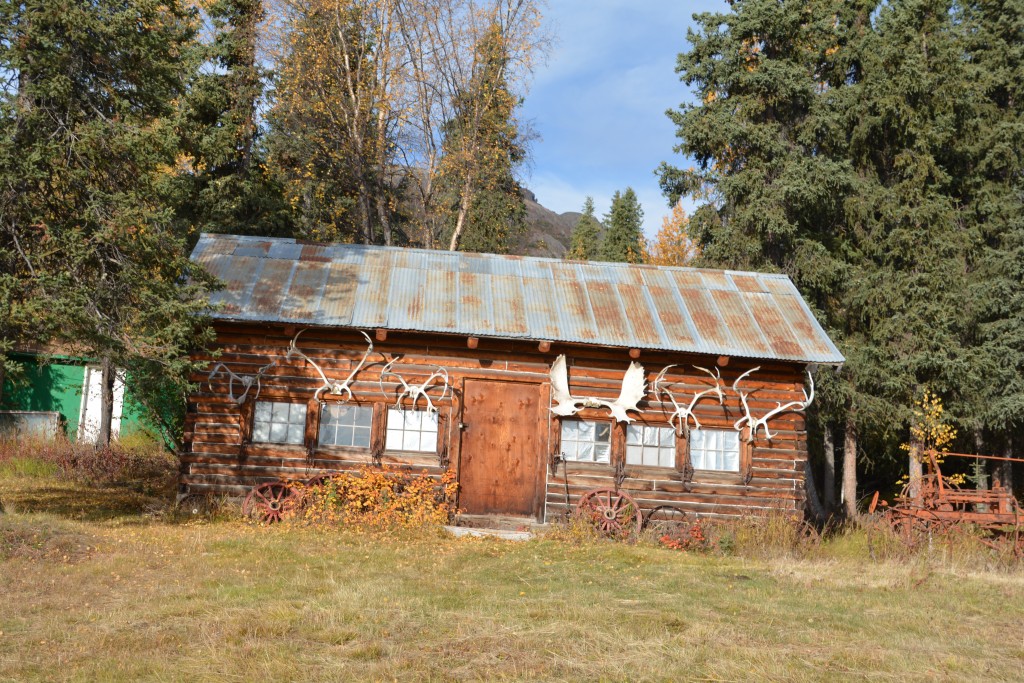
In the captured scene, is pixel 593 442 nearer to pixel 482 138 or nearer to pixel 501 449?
pixel 501 449

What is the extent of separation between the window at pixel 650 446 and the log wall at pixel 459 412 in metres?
0.12

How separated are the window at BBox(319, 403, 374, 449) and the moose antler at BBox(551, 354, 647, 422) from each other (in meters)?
2.91

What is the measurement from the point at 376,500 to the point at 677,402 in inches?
193

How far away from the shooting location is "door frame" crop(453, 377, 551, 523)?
44.8 feet

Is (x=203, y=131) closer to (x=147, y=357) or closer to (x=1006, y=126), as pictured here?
(x=147, y=357)

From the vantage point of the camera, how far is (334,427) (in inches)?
535

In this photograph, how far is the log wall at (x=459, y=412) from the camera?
1341 centimetres

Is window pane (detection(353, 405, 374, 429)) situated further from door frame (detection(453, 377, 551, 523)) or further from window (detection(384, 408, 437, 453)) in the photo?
door frame (detection(453, 377, 551, 523))

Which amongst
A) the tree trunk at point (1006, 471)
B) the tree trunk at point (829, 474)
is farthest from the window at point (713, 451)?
the tree trunk at point (1006, 471)

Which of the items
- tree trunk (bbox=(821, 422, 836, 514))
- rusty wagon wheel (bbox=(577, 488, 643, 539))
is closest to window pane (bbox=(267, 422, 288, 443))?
rusty wagon wheel (bbox=(577, 488, 643, 539))

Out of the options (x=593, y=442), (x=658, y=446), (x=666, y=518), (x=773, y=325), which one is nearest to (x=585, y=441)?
(x=593, y=442)

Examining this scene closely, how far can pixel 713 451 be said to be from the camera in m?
14.0

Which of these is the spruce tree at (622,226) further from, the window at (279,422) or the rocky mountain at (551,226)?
the window at (279,422)

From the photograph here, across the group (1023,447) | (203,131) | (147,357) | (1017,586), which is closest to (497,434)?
(147,357)
